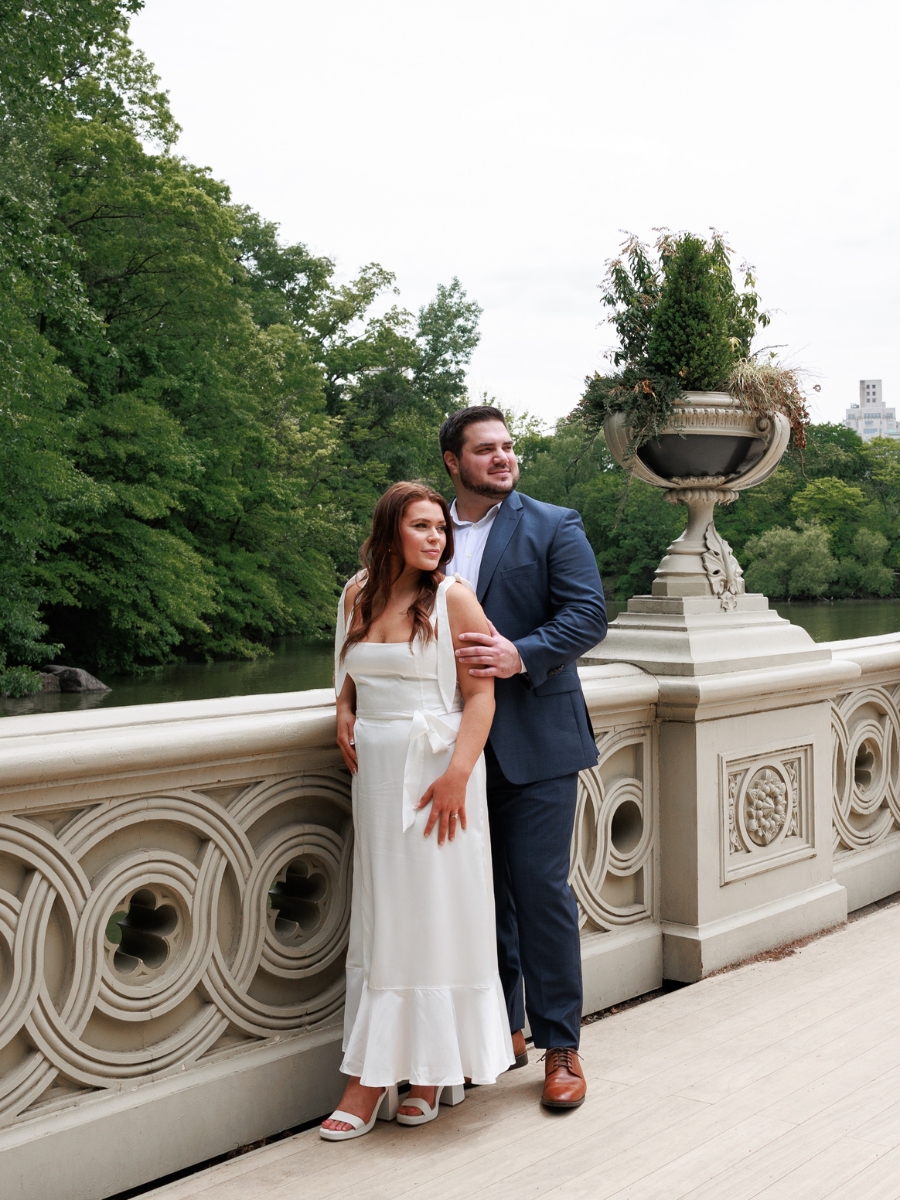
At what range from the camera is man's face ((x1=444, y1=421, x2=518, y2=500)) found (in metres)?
3.20

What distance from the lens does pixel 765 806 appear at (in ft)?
14.5

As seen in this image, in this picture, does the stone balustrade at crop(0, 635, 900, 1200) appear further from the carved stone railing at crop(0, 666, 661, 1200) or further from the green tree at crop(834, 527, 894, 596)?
the green tree at crop(834, 527, 894, 596)

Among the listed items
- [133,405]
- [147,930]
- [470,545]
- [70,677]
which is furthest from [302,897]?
[133,405]

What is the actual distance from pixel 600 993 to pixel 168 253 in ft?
82.9

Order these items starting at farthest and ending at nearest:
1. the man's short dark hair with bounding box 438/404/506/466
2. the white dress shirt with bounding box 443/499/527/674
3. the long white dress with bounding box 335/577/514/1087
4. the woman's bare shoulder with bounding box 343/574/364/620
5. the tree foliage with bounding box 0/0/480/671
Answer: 1. the tree foliage with bounding box 0/0/480/671
2. the white dress shirt with bounding box 443/499/527/674
3. the man's short dark hair with bounding box 438/404/506/466
4. the woman's bare shoulder with bounding box 343/574/364/620
5. the long white dress with bounding box 335/577/514/1087

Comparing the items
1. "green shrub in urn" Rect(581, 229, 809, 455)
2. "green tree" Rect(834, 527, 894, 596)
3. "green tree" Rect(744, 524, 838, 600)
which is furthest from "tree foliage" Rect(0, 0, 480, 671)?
"green tree" Rect(834, 527, 894, 596)

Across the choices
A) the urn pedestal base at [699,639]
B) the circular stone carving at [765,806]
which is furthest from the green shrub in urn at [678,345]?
the circular stone carving at [765,806]

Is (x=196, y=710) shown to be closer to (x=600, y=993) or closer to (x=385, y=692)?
(x=385, y=692)

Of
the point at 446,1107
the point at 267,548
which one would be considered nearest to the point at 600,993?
the point at 446,1107

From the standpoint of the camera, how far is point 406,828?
286 centimetres

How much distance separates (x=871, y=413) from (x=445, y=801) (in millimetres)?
186355

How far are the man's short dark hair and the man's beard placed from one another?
0.05 meters

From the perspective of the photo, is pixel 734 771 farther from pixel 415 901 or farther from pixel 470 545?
pixel 415 901

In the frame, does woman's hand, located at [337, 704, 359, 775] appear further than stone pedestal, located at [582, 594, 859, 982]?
No
